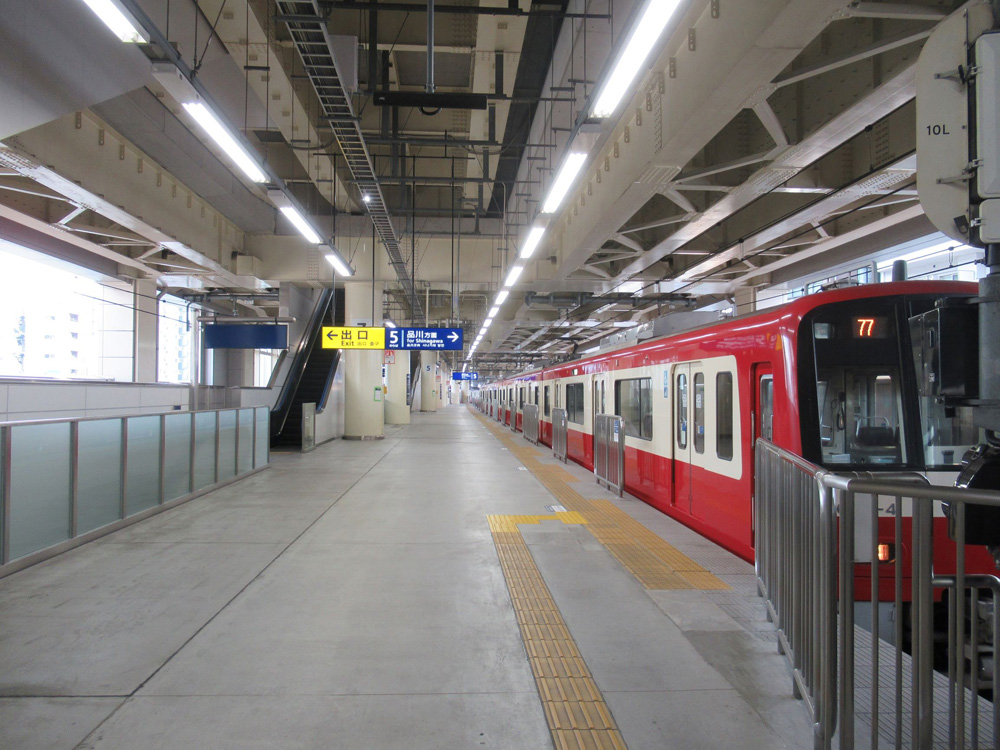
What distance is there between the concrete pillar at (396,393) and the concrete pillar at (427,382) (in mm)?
14300

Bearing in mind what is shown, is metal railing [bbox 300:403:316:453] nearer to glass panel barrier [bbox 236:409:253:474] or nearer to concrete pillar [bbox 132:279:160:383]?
glass panel barrier [bbox 236:409:253:474]

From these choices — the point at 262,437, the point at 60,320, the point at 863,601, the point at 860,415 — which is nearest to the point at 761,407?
the point at 860,415

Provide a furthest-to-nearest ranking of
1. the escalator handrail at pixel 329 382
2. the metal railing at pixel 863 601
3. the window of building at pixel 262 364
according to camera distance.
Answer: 1. the window of building at pixel 262 364
2. the escalator handrail at pixel 329 382
3. the metal railing at pixel 863 601

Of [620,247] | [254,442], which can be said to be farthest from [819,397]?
[254,442]

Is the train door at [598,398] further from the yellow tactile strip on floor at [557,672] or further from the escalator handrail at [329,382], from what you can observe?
the escalator handrail at [329,382]

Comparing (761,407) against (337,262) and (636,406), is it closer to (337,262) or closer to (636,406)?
(636,406)

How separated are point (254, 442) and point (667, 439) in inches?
294

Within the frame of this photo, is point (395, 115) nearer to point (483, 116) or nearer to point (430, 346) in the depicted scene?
point (483, 116)

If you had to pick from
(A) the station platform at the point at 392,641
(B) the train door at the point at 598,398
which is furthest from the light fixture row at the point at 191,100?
(B) the train door at the point at 598,398

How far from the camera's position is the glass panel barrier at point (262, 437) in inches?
423

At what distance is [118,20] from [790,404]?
5448 millimetres

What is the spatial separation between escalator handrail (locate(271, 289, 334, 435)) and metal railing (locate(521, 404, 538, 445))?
693 centimetres

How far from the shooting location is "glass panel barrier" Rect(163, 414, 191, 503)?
7.42 m

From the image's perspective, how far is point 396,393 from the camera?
82.6ft
